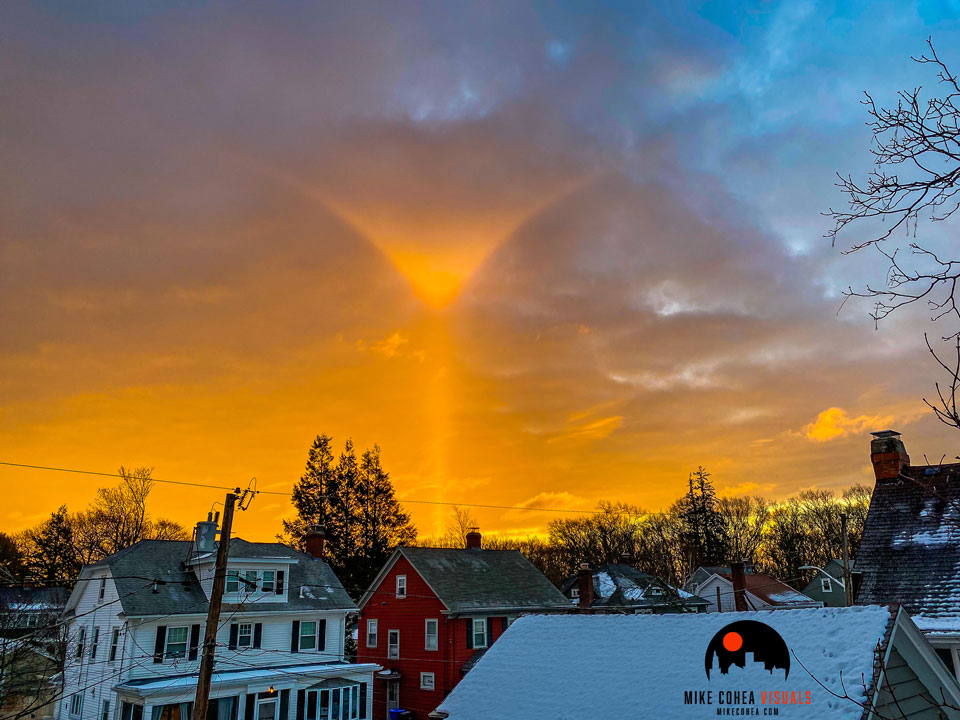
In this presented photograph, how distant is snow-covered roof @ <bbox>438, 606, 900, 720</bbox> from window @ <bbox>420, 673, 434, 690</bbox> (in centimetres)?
2479

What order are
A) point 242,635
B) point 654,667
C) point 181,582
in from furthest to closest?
point 181,582
point 242,635
point 654,667

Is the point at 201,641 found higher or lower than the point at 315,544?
lower

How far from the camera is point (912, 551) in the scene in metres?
22.8

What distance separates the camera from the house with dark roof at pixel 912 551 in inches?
791

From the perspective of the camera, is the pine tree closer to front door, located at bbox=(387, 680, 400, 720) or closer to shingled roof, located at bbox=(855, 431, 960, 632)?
front door, located at bbox=(387, 680, 400, 720)

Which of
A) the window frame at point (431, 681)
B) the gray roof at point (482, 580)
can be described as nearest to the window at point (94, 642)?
the gray roof at point (482, 580)

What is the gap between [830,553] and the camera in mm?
87062

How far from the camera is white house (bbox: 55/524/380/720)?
30375 mm

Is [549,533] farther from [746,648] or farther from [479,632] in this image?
[746,648]

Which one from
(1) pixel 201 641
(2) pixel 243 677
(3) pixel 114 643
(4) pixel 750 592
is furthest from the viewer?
(4) pixel 750 592

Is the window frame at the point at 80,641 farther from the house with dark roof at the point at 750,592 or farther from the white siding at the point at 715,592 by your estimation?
the white siding at the point at 715,592

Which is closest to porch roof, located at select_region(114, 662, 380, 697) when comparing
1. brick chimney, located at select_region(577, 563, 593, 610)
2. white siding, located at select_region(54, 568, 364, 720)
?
white siding, located at select_region(54, 568, 364, 720)

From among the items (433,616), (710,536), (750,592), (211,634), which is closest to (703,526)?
(710,536)

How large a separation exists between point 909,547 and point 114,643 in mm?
34275
